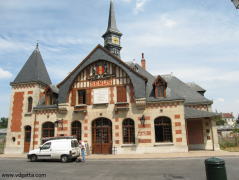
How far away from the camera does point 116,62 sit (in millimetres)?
19828

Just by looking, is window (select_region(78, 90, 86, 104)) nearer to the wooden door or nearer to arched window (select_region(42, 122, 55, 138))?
arched window (select_region(42, 122, 55, 138))

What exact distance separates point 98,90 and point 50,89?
5.65 metres

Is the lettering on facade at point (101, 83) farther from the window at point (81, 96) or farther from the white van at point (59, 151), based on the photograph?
the white van at point (59, 151)

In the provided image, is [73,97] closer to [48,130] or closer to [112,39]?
[48,130]

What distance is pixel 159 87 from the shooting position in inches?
758

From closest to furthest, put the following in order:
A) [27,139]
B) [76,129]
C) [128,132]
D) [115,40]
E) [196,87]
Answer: [128,132] < [76,129] < [27,139] < [196,87] < [115,40]

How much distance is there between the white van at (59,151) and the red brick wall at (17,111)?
8.10 metres

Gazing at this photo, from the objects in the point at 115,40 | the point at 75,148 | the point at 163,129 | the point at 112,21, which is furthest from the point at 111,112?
the point at 112,21

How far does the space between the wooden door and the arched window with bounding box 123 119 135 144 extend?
623 cm

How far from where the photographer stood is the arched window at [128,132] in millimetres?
18578

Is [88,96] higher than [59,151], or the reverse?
[88,96]

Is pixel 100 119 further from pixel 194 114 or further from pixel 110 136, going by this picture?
pixel 194 114

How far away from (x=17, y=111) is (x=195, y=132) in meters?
19.2

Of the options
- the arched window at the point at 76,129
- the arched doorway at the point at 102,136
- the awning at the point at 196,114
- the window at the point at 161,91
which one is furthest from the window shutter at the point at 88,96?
the awning at the point at 196,114
